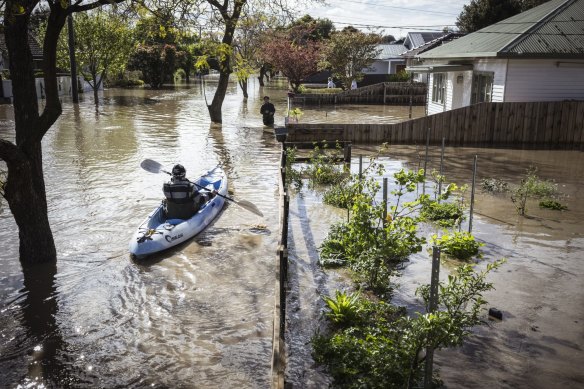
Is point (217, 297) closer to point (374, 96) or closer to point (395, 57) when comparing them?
point (374, 96)

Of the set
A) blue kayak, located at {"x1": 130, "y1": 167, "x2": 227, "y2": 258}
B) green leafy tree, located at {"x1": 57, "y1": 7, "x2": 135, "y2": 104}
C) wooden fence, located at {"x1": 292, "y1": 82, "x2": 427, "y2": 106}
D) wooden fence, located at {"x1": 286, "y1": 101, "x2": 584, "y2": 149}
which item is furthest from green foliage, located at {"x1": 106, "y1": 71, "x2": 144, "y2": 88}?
blue kayak, located at {"x1": 130, "y1": 167, "x2": 227, "y2": 258}

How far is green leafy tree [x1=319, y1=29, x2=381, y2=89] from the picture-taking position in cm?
4459

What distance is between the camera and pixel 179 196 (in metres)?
11.9

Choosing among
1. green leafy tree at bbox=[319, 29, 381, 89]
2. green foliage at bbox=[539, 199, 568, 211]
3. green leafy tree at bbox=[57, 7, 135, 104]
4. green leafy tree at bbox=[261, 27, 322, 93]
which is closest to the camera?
green foliage at bbox=[539, 199, 568, 211]

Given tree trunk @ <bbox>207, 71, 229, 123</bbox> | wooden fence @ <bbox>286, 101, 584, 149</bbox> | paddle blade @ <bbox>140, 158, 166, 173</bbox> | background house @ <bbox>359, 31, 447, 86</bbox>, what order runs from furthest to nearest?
background house @ <bbox>359, 31, 447, 86</bbox> < tree trunk @ <bbox>207, 71, 229, 123</bbox> < wooden fence @ <bbox>286, 101, 584, 149</bbox> < paddle blade @ <bbox>140, 158, 166, 173</bbox>

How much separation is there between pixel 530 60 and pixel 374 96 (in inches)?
826

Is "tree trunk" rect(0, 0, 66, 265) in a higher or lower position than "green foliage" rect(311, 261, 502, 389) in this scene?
higher

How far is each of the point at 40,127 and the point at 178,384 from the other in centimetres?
499

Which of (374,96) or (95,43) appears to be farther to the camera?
(374,96)

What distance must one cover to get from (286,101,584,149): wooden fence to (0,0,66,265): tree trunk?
1351 cm

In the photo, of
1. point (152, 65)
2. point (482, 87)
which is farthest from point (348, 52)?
point (152, 65)

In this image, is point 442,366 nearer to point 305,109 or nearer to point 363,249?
point 363,249

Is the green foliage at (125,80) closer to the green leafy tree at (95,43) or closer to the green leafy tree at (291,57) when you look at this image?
the green leafy tree at (95,43)

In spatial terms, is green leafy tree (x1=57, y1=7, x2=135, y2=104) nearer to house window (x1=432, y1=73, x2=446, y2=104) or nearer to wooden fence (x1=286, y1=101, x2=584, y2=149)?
house window (x1=432, y1=73, x2=446, y2=104)
